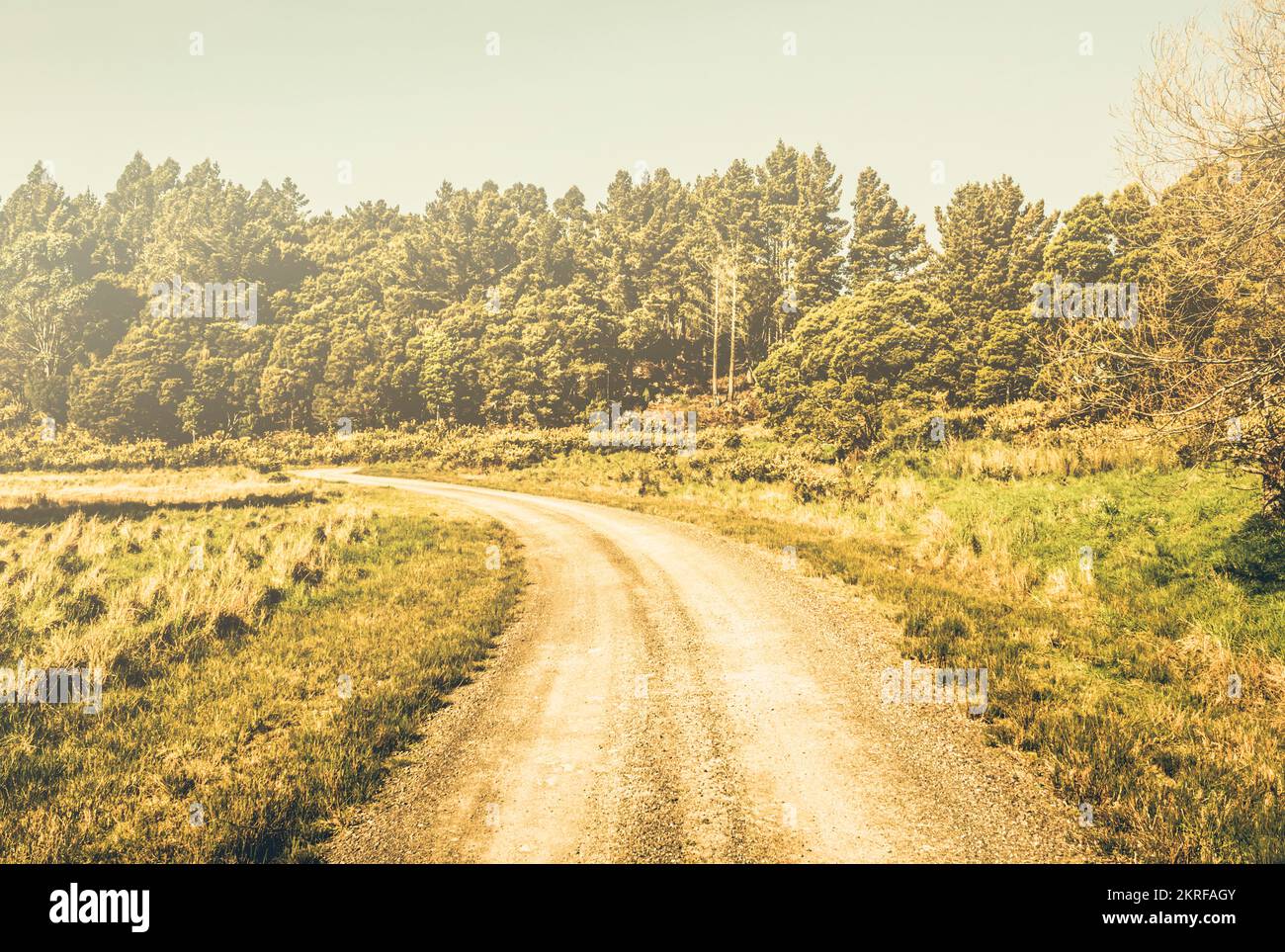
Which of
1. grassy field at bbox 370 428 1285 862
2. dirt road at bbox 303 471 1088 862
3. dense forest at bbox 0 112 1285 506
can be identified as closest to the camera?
dirt road at bbox 303 471 1088 862

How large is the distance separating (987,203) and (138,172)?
135m

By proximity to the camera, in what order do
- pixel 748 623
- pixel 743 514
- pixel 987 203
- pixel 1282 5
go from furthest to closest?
pixel 987 203 < pixel 743 514 < pixel 748 623 < pixel 1282 5

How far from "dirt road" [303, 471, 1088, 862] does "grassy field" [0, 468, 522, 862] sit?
820 millimetres

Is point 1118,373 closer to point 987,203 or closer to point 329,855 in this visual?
point 329,855

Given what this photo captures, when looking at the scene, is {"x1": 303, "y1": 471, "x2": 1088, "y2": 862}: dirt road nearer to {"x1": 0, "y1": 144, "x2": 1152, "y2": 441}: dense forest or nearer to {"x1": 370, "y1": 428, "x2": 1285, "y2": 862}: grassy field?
{"x1": 370, "y1": 428, "x2": 1285, "y2": 862}: grassy field

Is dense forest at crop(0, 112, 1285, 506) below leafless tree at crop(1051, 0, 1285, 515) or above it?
above

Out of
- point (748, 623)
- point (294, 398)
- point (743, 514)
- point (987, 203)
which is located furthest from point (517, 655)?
point (294, 398)

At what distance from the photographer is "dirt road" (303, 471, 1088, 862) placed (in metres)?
4.68

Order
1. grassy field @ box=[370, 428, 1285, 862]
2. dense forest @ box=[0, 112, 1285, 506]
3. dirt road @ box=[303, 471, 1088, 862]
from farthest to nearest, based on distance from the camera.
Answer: dense forest @ box=[0, 112, 1285, 506] < grassy field @ box=[370, 428, 1285, 862] < dirt road @ box=[303, 471, 1088, 862]

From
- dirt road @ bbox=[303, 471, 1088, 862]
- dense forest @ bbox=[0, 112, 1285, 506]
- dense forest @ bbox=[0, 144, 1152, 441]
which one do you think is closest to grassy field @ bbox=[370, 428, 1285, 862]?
dirt road @ bbox=[303, 471, 1088, 862]

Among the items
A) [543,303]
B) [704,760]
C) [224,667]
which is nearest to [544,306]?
[543,303]

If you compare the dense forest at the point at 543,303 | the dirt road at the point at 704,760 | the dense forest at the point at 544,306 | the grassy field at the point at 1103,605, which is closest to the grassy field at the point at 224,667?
the dirt road at the point at 704,760

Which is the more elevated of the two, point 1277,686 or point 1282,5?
point 1282,5

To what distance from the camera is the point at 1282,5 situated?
791 cm
